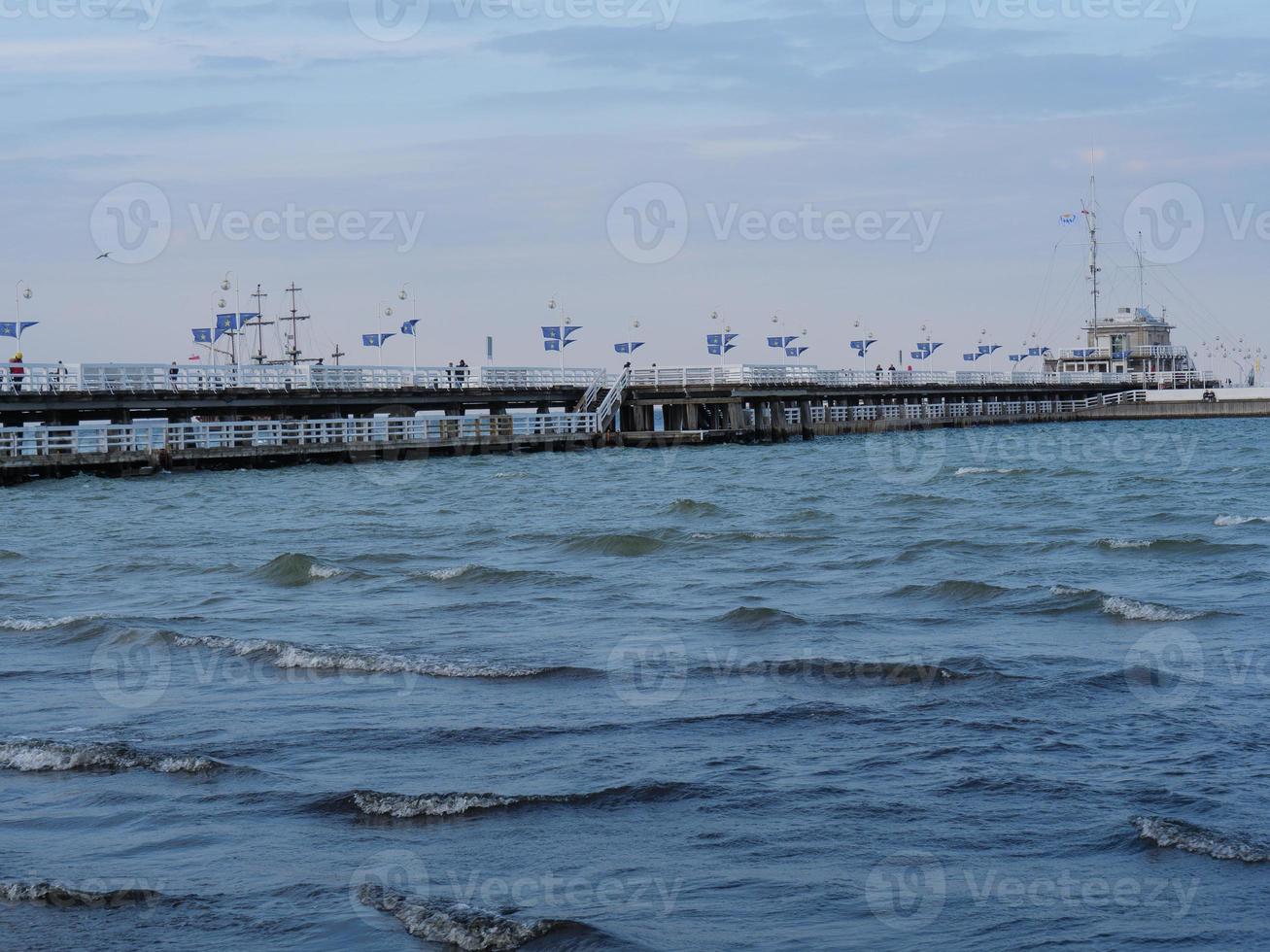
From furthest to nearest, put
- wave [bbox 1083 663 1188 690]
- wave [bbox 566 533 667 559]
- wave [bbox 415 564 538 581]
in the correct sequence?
1. wave [bbox 566 533 667 559]
2. wave [bbox 415 564 538 581]
3. wave [bbox 1083 663 1188 690]

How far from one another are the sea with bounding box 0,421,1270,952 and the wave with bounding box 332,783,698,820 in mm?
33

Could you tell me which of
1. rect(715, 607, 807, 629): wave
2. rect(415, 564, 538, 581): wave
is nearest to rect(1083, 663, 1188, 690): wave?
rect(715, 607, 807, 629): wave

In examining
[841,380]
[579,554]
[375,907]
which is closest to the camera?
[375,907]

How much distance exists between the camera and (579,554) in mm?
22938

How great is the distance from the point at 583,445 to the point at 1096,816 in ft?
176

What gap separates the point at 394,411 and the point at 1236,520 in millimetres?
42012

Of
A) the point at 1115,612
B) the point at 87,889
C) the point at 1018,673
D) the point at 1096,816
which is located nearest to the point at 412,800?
the point at 87,889

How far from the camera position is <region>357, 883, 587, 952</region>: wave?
688 centimetres

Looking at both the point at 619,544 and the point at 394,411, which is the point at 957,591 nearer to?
the point at 619,544

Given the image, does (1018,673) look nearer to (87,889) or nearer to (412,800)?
(412,800)

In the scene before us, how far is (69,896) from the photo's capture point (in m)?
7.38

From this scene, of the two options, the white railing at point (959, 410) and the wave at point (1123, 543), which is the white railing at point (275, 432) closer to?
the white railing at point (959, 410)

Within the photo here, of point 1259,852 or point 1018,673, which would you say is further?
point 1018,673

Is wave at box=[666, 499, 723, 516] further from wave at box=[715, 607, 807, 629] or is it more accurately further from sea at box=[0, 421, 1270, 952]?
wave at box=[715, 607, 807, 629]
